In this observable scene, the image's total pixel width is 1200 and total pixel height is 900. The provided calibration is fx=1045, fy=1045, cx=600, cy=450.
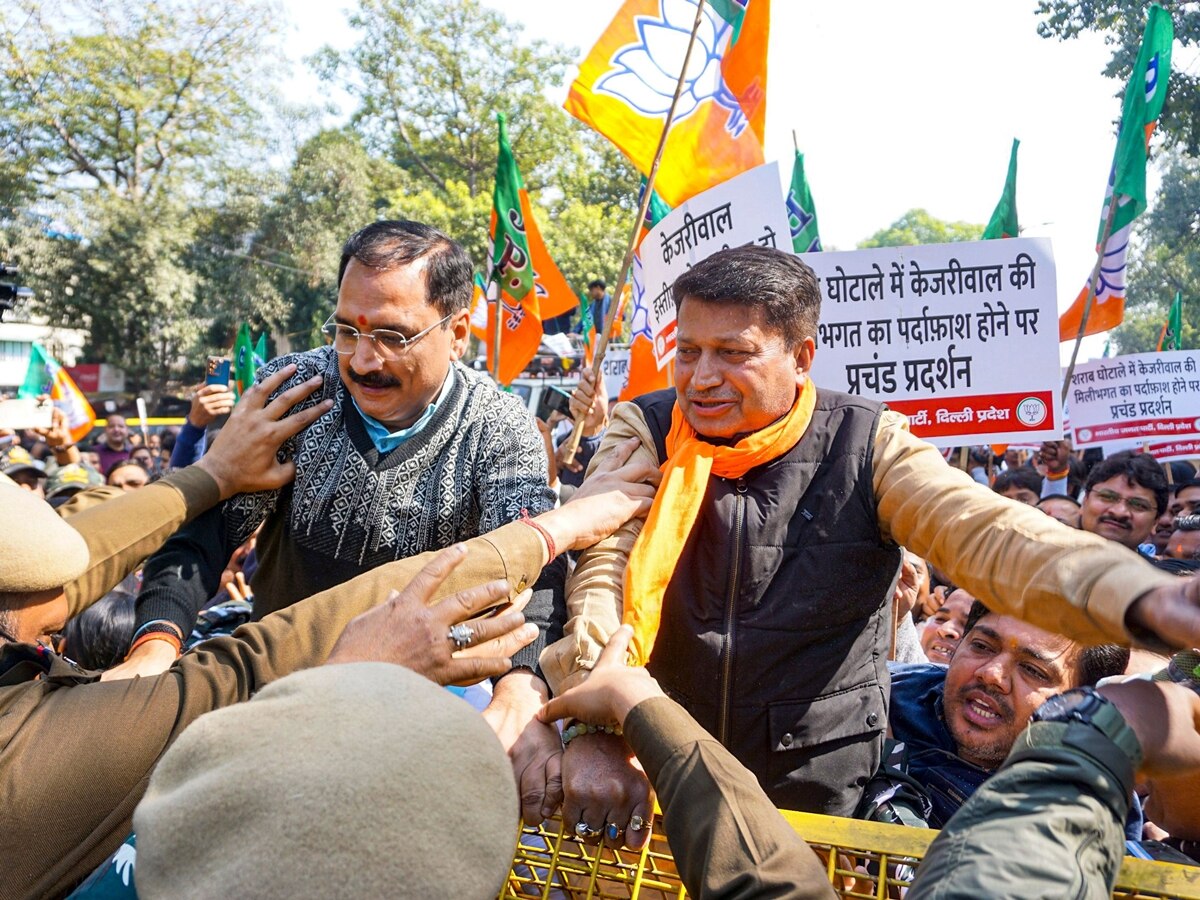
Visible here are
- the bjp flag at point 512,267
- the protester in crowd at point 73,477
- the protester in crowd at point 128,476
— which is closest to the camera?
the protester in crowd at point 128,476

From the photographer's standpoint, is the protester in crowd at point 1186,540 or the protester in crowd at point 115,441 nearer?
the protester in crowd at point 1186,540

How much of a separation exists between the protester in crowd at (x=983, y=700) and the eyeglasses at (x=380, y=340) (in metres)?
1.55

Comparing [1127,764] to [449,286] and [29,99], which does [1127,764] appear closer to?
[449,286]

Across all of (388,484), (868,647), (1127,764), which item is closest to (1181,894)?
(1127,764)

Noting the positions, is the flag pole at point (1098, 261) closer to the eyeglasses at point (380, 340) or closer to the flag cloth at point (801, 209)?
the flag cloth at point (801, 209)

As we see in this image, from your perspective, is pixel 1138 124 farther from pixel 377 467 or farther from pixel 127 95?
pixel 127 95

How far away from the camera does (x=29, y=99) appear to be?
28359 mm

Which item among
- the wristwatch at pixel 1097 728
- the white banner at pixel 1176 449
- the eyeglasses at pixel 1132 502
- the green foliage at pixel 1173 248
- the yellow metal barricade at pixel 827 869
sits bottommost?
the yellow metal barricade at pixel 827 869

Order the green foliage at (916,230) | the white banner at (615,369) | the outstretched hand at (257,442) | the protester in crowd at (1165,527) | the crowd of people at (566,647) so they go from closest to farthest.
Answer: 1. the crowd of people at (566,647)
2. the outstretched hand at (257,442)
3. the protester in crowd at (1165,527)
4. the white banner at (615,369)
5. the green foliage at (916,230)

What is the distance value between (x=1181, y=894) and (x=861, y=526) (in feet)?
3.28

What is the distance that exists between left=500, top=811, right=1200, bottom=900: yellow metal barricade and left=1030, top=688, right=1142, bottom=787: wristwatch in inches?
11.6

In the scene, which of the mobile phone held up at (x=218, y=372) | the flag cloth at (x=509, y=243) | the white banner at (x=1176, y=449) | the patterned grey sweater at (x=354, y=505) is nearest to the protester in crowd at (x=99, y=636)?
the patterned grey sweater at (x=354, y=505)

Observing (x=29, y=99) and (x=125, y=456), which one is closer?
(x=125, y=456)

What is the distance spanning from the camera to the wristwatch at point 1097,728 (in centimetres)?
122
